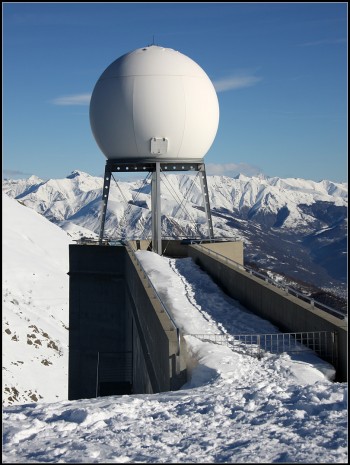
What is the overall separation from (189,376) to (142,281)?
7.37m

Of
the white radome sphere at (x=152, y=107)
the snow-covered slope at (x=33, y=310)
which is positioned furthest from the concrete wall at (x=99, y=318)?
the snow-covered slope at (x=33, y=310)

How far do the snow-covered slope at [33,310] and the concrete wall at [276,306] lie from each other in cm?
1634

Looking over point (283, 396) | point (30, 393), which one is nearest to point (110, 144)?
point (30, 393)

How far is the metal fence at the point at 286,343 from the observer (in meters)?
15.7

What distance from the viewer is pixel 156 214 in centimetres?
3366

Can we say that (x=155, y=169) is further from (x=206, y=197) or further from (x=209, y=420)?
(x=209, y=420)

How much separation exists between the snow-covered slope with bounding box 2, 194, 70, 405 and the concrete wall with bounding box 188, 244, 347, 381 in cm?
1634

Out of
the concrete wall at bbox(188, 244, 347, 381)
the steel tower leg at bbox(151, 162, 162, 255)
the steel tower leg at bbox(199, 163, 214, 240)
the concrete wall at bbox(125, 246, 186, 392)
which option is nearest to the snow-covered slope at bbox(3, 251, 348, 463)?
the concrete wall at bbox(125, 246, 186, 392)

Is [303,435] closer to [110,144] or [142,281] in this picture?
[142,281]

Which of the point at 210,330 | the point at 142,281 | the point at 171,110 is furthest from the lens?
the point at 171,110

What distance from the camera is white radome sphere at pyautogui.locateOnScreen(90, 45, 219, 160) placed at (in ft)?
103

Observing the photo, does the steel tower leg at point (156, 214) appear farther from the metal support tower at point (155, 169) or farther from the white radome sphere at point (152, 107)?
the white radome sphere at point (152, 107)

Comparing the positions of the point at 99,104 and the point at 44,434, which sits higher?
the point at 99,104

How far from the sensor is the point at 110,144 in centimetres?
3284
